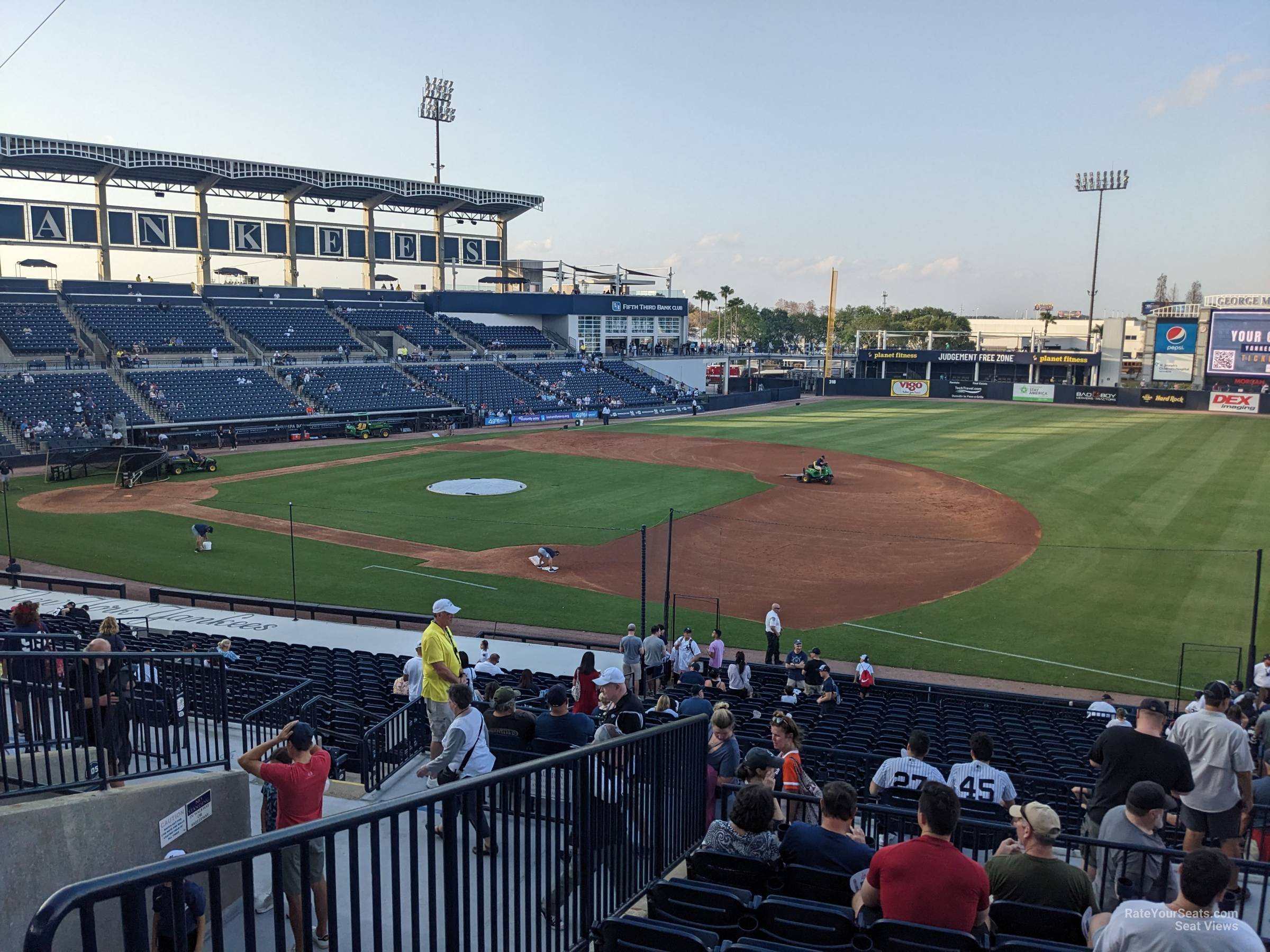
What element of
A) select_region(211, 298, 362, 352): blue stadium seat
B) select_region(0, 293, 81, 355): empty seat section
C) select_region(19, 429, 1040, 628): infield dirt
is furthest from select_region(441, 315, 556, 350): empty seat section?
select_region(19, 429, 1040, 628): infield dirt

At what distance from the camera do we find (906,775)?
27.3 ft

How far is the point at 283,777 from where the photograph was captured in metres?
6.41

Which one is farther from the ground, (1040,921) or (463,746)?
(1040,921)

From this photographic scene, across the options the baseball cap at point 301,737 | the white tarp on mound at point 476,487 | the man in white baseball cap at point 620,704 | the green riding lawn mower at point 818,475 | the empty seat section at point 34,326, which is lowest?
the white tarp on mound at point 476,487

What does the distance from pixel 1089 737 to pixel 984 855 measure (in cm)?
734

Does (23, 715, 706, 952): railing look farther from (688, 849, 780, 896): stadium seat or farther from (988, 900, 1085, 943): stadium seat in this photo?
(988, 900, 1085, 943): stadium seat

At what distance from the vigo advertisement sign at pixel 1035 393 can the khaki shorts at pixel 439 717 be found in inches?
3484

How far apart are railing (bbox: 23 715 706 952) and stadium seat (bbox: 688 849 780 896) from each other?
1.53 ft

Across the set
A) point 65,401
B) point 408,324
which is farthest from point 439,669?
point 408,324

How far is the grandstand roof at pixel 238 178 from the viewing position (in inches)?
2213

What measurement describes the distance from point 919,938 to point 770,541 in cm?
2707

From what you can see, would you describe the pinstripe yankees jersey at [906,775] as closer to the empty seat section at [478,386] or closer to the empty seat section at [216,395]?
the empty seat section at [216,395]

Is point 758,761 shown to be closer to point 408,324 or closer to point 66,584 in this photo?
point 66,584

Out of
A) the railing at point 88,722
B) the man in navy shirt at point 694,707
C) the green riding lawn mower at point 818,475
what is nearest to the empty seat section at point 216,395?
the green riding lawn mower at point 818,475
